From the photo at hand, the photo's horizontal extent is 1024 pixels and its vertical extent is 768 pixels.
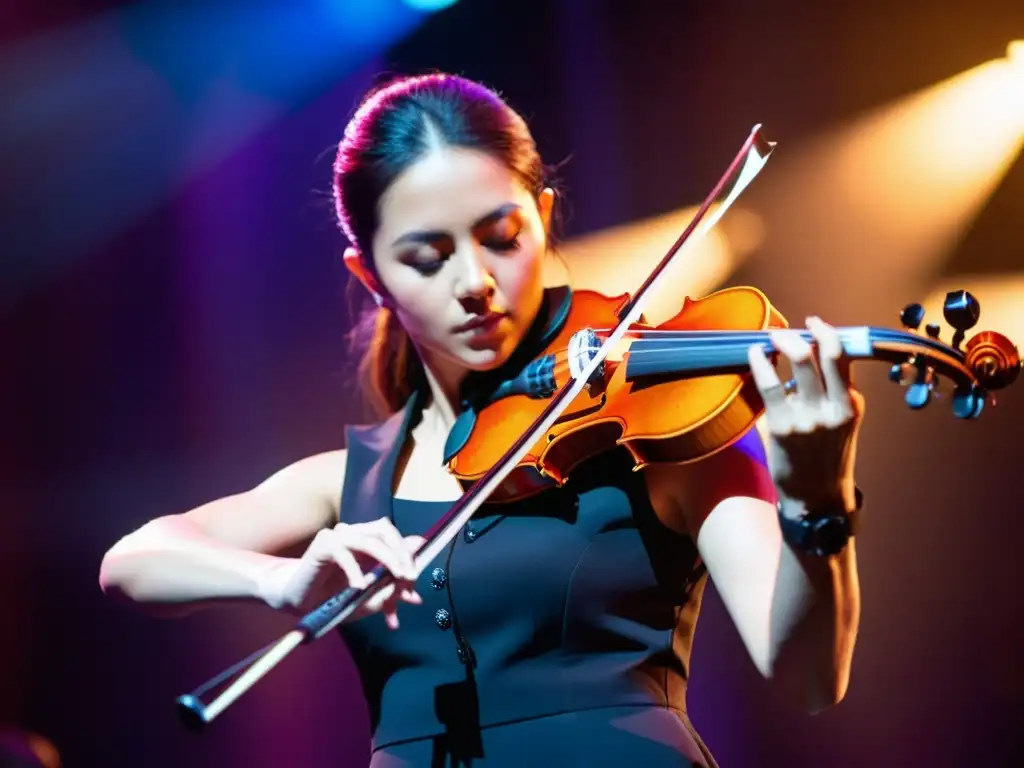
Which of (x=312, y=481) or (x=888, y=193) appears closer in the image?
Result: (x=312, y=481)

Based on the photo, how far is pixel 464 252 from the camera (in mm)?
1216

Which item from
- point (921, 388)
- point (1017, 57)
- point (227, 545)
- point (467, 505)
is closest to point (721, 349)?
point (921, 388)

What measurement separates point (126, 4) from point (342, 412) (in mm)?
1046

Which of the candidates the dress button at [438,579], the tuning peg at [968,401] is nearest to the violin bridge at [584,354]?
the dress button at [438,579]

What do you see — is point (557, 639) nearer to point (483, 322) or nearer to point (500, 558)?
point (500, 558)

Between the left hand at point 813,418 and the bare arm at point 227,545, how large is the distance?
0.53 m

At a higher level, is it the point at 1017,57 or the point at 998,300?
the point at 1017,57

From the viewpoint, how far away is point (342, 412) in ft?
7.82

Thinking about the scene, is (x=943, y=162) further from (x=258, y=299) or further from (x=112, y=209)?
(x=112, y=209)

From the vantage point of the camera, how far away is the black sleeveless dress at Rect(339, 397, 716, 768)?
1.12m

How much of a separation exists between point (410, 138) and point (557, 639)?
624 mm

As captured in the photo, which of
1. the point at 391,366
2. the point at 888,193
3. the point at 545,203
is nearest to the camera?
the point at 545,203

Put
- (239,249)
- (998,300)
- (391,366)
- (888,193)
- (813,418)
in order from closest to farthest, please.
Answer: (813,418) → (391,366) → (998,300) → (888,193) → (239,249)

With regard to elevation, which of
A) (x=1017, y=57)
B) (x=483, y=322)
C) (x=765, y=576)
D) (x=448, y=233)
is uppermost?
(x=1017, y=57)
